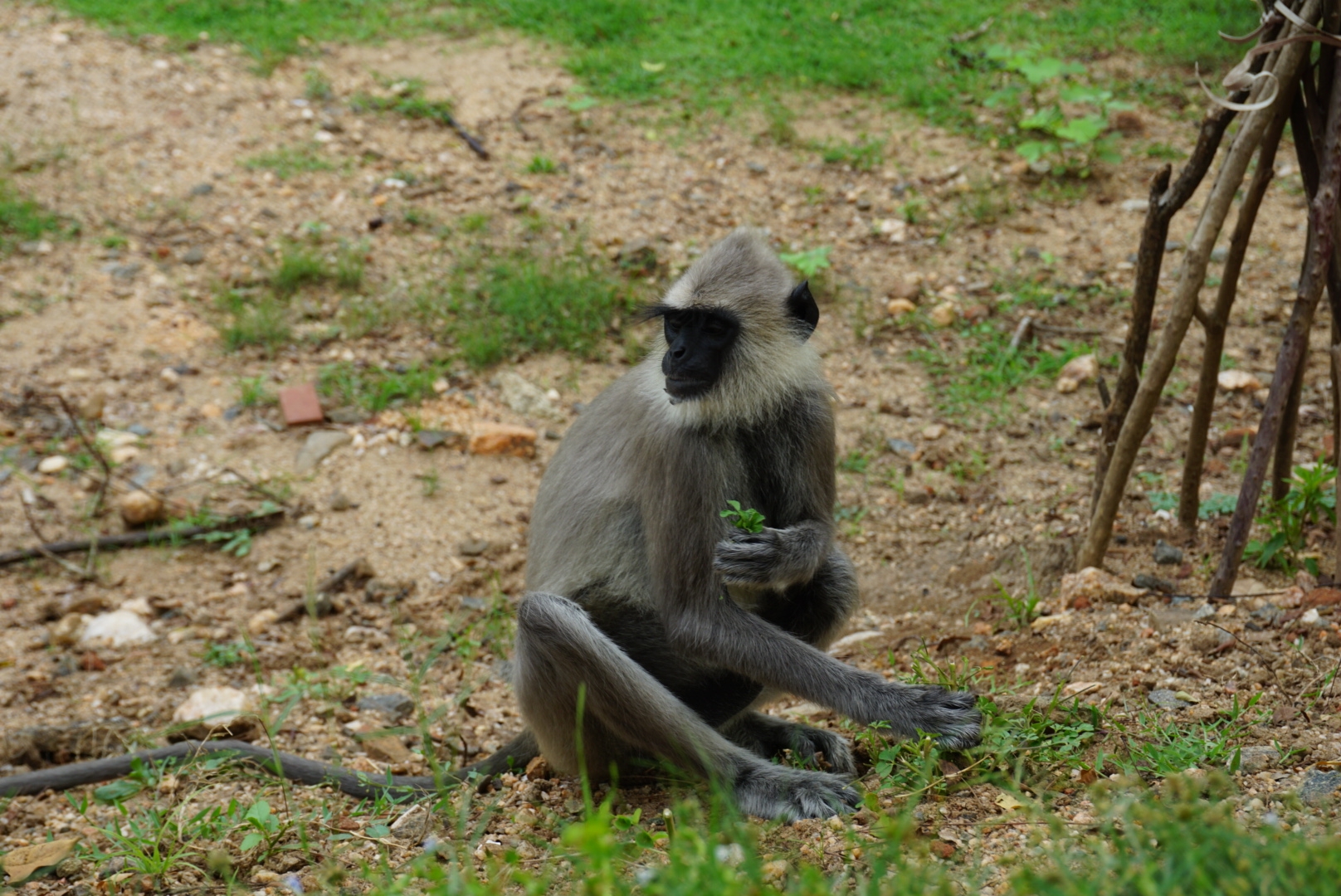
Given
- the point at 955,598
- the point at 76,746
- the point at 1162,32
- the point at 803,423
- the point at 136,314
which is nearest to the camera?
the point at 803,423

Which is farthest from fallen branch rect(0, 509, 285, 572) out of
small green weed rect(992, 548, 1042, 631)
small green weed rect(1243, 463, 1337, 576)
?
small green weed rect(1243, 463, 1337, 576)

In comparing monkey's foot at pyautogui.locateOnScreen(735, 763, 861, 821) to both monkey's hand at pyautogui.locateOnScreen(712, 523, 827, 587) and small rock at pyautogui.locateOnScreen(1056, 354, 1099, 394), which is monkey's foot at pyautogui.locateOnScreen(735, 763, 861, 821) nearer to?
monkey's hand at pyautogui.locateOnScreen(712, 523, 827, 587)

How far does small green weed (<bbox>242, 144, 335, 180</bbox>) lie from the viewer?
7.47 m

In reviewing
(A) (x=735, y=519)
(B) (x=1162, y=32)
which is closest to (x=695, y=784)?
(A) (x=735, y=519)

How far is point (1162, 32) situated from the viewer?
8.27 m

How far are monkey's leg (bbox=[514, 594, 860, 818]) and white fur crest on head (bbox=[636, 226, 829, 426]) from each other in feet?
2.20

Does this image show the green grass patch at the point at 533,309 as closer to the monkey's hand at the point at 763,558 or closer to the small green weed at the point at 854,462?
the small green weed at the point at 854,462

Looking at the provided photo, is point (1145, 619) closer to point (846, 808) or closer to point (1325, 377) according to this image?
point (846, 808)

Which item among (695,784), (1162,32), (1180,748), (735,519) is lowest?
(695,784)

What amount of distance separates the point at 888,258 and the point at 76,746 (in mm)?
4867

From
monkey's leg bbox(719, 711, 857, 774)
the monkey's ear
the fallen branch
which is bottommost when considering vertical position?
the fallen branch

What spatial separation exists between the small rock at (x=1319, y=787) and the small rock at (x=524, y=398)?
13.2ft

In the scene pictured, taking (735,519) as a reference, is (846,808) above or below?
below

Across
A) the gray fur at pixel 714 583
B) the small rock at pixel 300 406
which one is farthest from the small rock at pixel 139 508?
the gray fur at pixel 714 583
